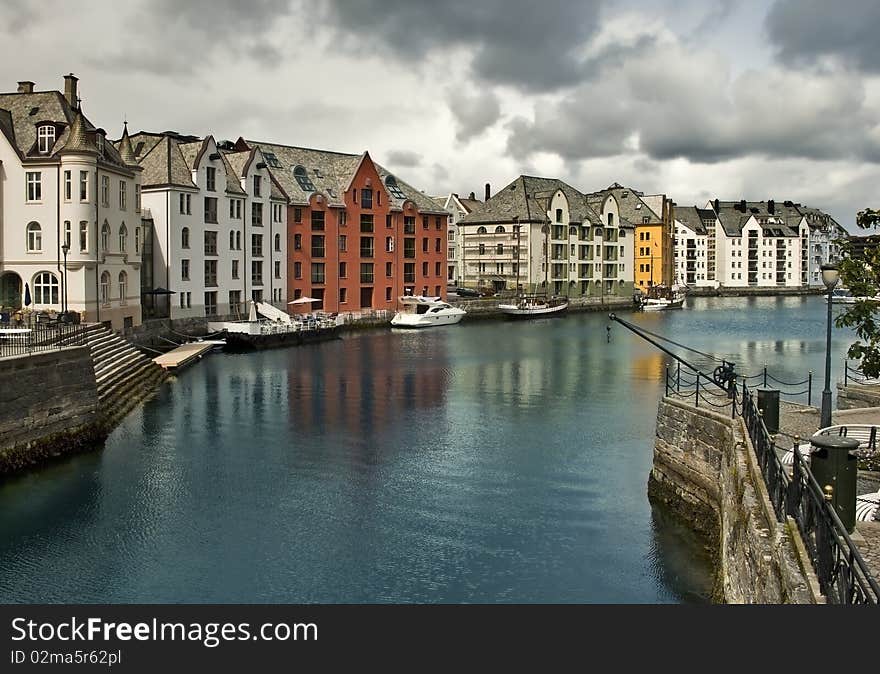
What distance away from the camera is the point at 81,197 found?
48.2m

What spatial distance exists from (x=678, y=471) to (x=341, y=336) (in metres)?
55.4

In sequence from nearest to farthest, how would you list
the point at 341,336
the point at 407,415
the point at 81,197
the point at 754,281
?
1. the point at 407,415
2. the point at 81,197
3. the point at 341,336
4. the point at 754,281

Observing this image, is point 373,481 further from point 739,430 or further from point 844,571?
point 844,571

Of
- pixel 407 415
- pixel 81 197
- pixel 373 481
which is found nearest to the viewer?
pixel 373 481

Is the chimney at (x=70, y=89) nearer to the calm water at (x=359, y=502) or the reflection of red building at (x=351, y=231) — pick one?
the calm water at (x=359, y=502)

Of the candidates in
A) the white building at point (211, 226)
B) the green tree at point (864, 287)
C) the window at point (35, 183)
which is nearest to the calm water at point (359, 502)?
the green tree at point (864, 287)

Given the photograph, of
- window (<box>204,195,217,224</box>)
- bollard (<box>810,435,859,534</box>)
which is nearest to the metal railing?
bollard (<box>810,435,859,534</box>)

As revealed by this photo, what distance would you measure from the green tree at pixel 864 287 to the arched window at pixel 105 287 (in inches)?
1627

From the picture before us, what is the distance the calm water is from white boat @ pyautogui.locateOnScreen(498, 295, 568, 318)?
52250mm

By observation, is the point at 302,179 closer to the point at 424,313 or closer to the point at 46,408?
the point at 424,313

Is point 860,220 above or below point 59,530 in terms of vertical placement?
above

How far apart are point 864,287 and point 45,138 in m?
44.0

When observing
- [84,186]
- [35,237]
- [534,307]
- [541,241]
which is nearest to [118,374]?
[84,186]
